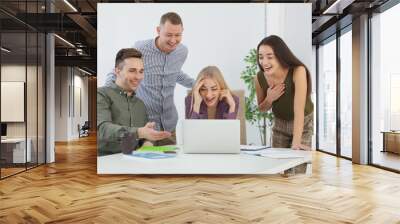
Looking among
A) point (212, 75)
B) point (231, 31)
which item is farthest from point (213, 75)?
point (231, 31)

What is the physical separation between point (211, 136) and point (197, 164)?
1.64 ft

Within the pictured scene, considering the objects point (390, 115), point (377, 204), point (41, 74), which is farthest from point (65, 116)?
point (377, 204)

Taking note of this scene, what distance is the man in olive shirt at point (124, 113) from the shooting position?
6.12 meters

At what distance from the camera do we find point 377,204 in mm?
4305

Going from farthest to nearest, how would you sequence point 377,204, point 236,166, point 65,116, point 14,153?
1. point 65,116
2. point 14,153
3. point 236,166
4. point 377,204

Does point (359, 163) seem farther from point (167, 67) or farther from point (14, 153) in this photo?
point (14, 153)

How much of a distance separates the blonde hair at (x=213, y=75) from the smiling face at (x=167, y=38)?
623 millimetres

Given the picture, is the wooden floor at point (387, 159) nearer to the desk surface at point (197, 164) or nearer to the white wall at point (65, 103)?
the desk surface at point (197, 164)

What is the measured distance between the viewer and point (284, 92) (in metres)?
6.28

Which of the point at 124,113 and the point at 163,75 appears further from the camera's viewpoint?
the point at 163,75

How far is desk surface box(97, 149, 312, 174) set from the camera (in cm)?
602

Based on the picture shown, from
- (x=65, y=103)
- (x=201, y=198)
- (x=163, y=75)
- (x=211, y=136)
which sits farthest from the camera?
(x=65, y=103)

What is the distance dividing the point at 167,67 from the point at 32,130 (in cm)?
306

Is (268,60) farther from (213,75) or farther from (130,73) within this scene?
(130,73)
